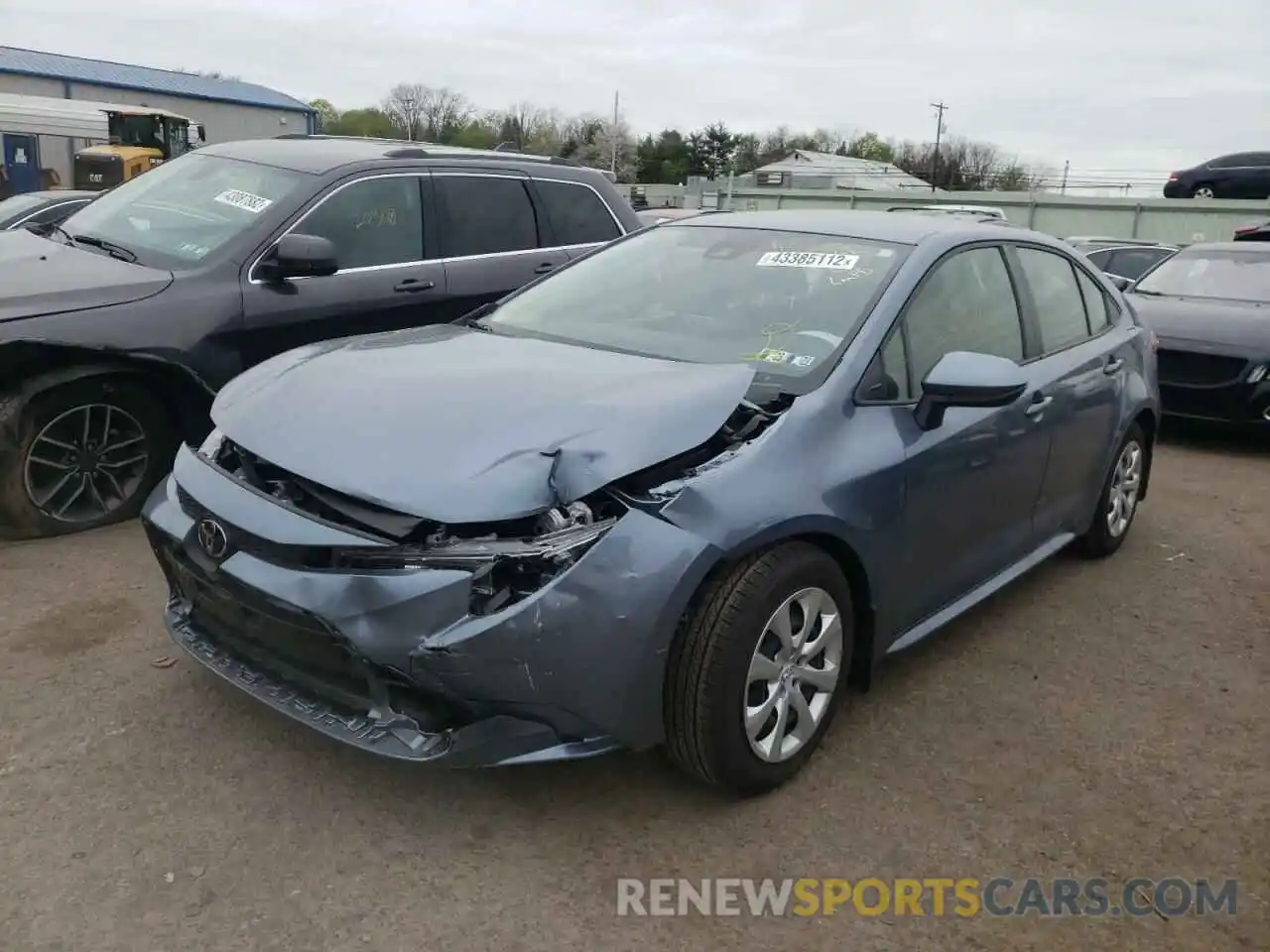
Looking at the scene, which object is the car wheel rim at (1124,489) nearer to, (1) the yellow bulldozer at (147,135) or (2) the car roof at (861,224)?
(2) the car roof at (861,224)

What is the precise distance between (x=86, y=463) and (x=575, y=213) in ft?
10.3

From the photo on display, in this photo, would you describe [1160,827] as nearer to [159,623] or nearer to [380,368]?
[380,368]

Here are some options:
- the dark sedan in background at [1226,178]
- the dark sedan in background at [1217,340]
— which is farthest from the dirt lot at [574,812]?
the dark sedan in background at [1226,178]

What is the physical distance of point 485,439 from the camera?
2.72 m

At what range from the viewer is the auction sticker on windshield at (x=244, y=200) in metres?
5.16

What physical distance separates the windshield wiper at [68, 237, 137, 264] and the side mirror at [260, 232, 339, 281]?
0.64 meters

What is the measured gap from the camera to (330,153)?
5582 millimetres

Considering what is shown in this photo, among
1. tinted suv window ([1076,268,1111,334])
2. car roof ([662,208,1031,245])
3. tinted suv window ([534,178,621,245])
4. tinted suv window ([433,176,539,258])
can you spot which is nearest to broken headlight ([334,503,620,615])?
car roof ([662,208,1031,245])

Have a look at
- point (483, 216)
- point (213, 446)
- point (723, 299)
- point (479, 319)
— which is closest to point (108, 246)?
point (483, 216)

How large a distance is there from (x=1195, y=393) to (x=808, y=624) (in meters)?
6.07

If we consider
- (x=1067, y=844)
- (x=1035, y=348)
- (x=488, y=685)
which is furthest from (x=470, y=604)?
(x=1035, y=348)

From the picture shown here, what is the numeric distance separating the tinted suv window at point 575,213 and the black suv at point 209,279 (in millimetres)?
19

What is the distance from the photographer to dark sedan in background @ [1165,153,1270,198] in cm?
2561

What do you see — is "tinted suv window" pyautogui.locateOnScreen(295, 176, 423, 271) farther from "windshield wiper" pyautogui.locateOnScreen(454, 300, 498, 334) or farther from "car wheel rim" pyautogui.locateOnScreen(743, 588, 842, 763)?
"car wheel rim" pyautogui.locateOnScreen(743, 588, 842, 763)
